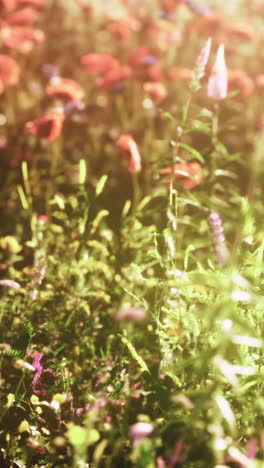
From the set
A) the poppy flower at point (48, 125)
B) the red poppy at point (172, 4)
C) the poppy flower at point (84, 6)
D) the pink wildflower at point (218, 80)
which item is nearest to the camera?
the pink wildflower at point (218, 80)

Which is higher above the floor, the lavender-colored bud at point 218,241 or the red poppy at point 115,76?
the lavender-colored bud at point 218,241

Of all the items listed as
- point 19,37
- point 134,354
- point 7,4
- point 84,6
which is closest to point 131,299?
point 134,354

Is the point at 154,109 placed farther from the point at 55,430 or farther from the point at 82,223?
the point at 55,430

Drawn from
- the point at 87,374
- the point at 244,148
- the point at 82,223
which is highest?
the point at 82,223

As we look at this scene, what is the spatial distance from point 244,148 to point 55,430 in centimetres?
192

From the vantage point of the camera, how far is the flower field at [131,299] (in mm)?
812

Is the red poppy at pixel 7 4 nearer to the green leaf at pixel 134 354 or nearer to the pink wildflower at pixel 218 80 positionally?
the pink wildflower at pixel 218 80

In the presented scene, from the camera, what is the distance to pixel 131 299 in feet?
3.67

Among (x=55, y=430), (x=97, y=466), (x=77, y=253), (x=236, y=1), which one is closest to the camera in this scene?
(x=97, y=466)

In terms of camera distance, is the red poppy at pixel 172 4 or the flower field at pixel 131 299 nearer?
the flower field at pixel 131 299

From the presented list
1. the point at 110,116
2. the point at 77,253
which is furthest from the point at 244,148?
the point at 77,253

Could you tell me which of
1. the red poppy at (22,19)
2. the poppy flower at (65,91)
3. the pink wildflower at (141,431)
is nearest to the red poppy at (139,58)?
the poppy flower at (65,91)

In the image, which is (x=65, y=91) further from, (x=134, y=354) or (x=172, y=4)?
(x=134, y=354)

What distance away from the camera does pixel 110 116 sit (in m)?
2.83
